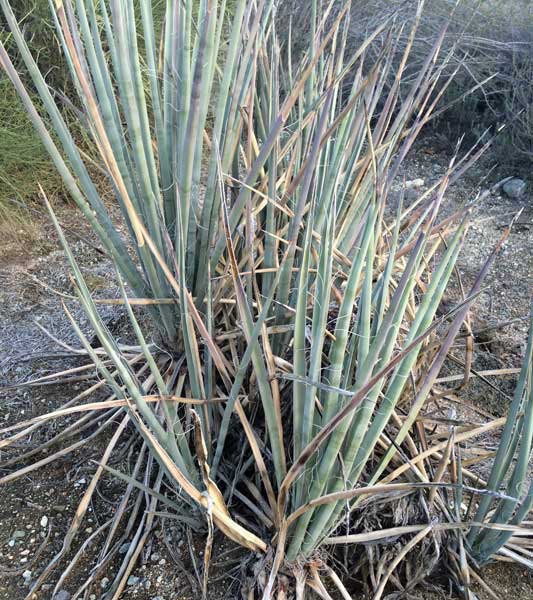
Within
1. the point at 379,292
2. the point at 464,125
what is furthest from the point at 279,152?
the point at 464,125

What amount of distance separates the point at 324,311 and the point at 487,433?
92 cm

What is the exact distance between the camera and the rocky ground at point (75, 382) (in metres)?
1.25

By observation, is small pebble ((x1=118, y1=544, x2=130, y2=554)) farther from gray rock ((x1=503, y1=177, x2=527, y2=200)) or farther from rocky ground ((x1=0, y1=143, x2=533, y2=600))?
gray rock ((x1=503, y1=177, x2=527, y2=200))

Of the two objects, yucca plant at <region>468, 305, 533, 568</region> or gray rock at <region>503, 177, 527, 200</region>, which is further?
gray rock at <region>503, 177, 527, 200</region>

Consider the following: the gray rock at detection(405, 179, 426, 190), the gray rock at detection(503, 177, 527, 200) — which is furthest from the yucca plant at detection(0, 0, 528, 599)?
the gray rock at detection(503, 177, 527, 200)

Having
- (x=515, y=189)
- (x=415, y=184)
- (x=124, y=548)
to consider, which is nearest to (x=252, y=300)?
(x=124, y=548)

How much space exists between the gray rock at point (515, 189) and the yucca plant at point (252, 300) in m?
2.07

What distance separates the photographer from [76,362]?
5.98 ft

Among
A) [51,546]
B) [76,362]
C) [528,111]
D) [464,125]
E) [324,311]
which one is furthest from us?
[464,125]

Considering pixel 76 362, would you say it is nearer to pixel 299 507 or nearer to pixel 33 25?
pixel 299 507

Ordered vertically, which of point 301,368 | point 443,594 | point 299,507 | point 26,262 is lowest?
point 26,262

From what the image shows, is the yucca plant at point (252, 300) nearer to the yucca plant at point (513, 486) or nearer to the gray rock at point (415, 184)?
the yucca plant at point (513, 486)

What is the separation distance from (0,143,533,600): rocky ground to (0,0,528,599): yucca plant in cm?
7

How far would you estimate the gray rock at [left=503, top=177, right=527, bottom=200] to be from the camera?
11.0 ft
